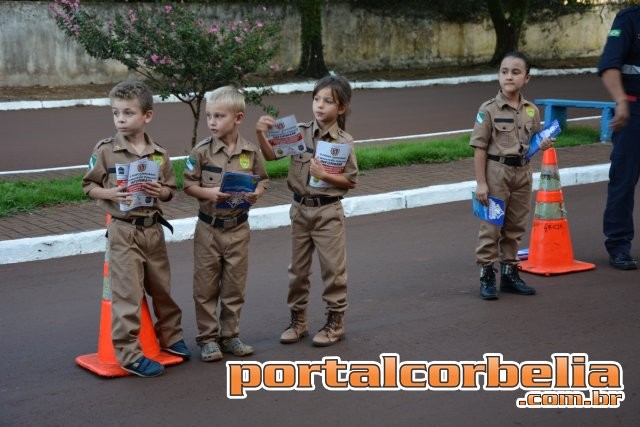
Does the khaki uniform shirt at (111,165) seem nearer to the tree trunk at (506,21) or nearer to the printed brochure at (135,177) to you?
the printed brochure at (135,177)

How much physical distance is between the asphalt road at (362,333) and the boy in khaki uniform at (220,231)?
7.5 inches

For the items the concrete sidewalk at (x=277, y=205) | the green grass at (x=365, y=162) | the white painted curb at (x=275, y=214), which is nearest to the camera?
the white painted curb at (x=275, y=214)

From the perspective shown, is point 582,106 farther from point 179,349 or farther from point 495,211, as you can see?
point 179,349

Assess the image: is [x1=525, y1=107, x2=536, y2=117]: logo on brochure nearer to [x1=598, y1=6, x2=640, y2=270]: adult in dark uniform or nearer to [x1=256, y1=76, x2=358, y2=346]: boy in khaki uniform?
[x1=598, y1=6, x2=640, y2=270]: adult in dark uniform

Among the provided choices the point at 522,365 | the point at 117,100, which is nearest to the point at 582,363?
the point at 522,365

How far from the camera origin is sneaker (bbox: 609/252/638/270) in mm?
7555

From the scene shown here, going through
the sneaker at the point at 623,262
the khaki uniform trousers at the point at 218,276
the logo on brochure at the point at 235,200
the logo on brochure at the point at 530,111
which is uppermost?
the logo on brochure at the point at 530,111

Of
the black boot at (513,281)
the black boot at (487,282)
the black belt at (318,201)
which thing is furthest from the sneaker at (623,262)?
the black belt at (318,201)

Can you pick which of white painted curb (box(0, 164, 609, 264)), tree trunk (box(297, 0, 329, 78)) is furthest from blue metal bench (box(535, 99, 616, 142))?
tree trunk (box(297, 0, 329, 78))

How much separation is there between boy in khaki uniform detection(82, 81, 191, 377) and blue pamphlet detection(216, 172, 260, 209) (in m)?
0.32

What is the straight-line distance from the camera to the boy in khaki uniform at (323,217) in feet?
18.9

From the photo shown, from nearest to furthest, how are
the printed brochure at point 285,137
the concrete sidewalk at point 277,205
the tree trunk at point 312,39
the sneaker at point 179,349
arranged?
1. the sneaker at point 179,349
2. the printed brochure at point 285,137
3. the concrete sidewalk at point 277,205
4. the tree trunk at point 312,39

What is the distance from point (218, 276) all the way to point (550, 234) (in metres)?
3.04

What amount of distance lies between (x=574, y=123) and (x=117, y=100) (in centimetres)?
1173
